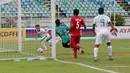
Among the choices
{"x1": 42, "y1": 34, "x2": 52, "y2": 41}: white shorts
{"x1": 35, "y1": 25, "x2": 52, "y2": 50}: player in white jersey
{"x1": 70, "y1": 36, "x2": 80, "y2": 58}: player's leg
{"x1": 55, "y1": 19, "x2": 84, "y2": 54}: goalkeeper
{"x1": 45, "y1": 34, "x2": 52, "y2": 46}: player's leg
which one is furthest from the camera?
{"x1": 42, "y1": 34, "x2": 52, "y2": 41}: white shorts

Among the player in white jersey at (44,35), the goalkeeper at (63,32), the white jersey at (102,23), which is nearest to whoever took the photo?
the white jersey at (102,23)

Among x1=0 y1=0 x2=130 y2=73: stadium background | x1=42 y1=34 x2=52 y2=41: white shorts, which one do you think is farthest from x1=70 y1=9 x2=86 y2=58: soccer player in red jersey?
x1=42 y1=34 x2=52 y2=41: white shorts

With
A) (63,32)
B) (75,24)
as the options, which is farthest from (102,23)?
(63,32)

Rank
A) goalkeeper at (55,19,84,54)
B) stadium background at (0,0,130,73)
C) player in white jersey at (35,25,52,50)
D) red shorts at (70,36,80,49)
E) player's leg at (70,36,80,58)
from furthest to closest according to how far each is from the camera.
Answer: player in white jersey at (35,25,52,50) < goalkeeper at (55,19,84,54) < red shorts at (70,36,80,49) < player's leg at (70,36,80,58) < stadium background at (0,0,130,73)

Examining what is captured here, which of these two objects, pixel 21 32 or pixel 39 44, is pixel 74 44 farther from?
pixel 39 44

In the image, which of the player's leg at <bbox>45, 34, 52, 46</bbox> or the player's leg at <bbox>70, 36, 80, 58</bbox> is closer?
the player's leg at <bbox>70, 36, 80, 58</bbox>

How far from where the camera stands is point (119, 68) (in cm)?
1303

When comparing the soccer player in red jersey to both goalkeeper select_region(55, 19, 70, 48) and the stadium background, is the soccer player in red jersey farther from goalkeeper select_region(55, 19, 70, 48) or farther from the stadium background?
goalkeeper select_region(55, 19, 70, 48)

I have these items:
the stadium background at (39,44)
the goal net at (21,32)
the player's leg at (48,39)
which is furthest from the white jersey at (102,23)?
the player's leg at (48,39)

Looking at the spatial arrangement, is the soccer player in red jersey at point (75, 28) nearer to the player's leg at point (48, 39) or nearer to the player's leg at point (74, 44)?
the player's leg at point (74, 44)

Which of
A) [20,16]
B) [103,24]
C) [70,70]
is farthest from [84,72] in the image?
[20,16]

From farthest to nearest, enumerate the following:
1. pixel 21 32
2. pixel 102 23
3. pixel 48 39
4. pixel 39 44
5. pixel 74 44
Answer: pixel 39 44, pixel 48 39, pixel 21 32, pixel 74 44, pixel 102 23

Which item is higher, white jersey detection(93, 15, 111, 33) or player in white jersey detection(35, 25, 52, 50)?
white jersey detection(93, 15, 111, 33)

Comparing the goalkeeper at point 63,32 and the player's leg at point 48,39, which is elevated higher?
the goalkeeper at point 63,32
